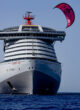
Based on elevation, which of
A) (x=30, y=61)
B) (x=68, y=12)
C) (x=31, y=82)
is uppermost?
(x=68, y=12)

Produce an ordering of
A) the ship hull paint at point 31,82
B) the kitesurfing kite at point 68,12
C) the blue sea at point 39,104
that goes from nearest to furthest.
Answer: the blue sea at point 39,104 → the ship hull paint at point 31,82 → the kitesurfing kite at point 68,12

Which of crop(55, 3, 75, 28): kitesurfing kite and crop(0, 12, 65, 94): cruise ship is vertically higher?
crop(55, 3, 75, 28): kitesurfing kite

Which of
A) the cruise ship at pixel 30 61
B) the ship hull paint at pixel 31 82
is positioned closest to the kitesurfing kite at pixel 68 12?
the cruise ship at pixel 30 61

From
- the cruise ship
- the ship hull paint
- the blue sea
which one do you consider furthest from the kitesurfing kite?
the blue sea

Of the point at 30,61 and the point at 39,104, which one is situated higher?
the point at 30,61

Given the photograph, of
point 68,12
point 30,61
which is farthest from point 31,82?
point 68,12

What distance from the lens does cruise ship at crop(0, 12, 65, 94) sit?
54812mm

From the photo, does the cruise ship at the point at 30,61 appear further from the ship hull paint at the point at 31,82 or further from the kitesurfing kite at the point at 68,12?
the kitesurfing kite at the point at 68,12

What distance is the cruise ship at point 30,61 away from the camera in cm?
5481

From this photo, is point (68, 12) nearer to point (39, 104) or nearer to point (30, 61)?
point (30, 61)

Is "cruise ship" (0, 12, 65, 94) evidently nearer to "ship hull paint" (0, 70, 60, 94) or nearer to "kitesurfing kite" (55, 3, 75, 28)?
"ship hull paint" (0, 70, 60, 94)

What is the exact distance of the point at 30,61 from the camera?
55.3 meters

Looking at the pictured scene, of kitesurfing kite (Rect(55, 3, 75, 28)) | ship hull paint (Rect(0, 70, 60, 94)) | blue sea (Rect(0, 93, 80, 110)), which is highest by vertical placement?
kitesurfing kite (Rect(55, 3, 75, 28))

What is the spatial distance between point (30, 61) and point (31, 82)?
3618 mm
